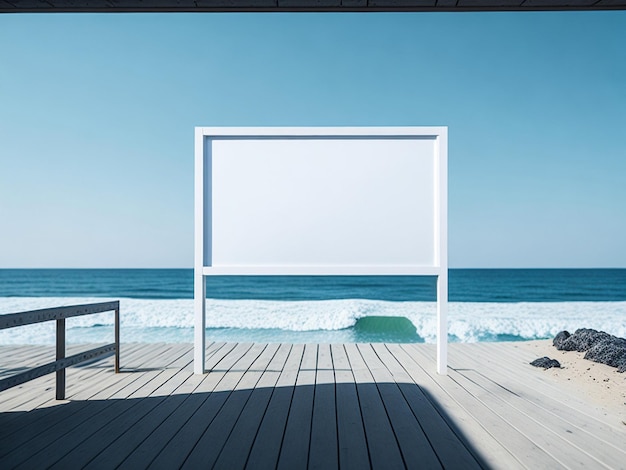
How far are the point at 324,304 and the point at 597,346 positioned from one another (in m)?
11.5

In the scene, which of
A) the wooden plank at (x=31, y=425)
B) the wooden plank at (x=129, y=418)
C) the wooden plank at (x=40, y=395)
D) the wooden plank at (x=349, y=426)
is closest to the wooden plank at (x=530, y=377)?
the wooden plank at (x=349, y=426)

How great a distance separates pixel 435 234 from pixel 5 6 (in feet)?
11.0

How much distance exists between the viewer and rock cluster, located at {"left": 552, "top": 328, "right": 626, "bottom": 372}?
4.07 meters

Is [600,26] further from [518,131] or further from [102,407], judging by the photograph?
[102,407]

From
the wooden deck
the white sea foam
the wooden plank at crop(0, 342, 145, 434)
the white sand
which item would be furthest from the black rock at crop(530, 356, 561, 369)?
the white sea foam

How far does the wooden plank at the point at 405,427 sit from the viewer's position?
2027mm

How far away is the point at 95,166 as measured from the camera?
67.8ft

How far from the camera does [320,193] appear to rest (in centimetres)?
388

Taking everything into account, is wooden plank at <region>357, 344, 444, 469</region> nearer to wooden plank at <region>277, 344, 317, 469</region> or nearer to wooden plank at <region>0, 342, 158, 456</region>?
wooden plank at <region>277, 344, 317, 469</region>

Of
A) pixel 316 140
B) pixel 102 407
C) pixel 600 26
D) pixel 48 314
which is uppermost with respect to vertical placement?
pixel 600 26

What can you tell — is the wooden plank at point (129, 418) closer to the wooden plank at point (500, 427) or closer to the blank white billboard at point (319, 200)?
the blank white billboard at point (319, 200)

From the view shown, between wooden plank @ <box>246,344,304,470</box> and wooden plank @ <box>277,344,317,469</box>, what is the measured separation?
0.03 metres

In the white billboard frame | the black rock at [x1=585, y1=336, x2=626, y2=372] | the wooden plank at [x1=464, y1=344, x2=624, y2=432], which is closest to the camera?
the wooden plank at [x1=464, y1=344, x2=624, y2=432]

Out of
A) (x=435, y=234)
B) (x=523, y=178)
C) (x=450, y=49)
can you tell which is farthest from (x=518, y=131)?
(x=435, y=234)
